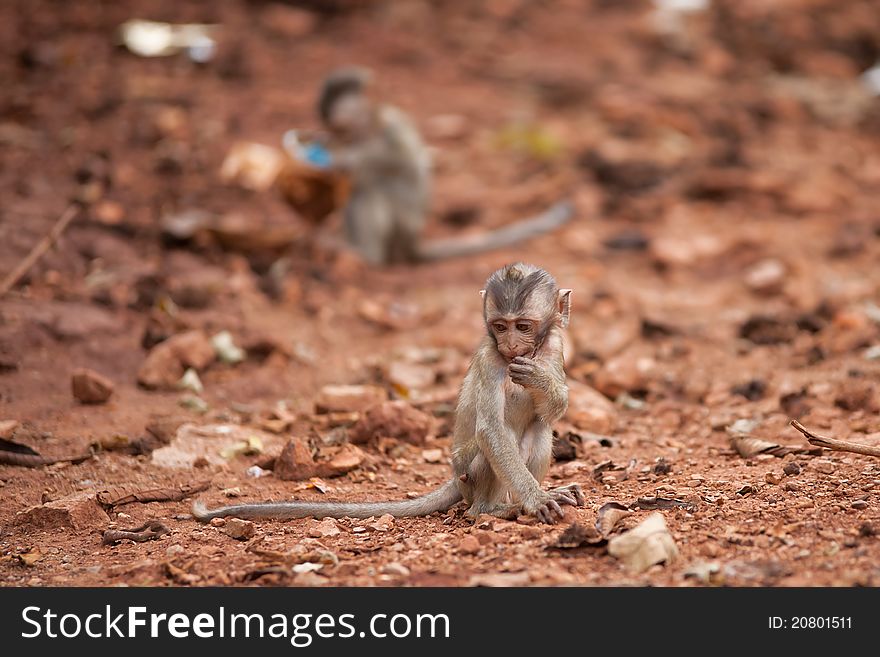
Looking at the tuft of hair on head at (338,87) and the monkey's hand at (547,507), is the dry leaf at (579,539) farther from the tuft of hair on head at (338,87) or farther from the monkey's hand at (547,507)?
the tuft of hair on head at (338,87)

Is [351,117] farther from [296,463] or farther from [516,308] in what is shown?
[516,308]

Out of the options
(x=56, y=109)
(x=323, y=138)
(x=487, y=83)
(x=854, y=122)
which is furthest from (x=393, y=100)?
(x=854, y=122)

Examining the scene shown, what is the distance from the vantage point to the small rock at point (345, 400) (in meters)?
7.88

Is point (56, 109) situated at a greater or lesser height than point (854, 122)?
lesser

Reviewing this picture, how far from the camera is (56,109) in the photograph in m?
14.0

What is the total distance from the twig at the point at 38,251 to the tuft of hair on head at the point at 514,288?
4.85 metres

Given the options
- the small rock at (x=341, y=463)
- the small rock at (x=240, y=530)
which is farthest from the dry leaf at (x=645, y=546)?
the small rock at (x=341, y=463)

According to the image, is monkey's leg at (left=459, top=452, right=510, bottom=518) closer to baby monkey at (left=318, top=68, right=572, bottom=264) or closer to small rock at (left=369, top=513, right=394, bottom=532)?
small rock at (left=369, top=513, right=394, bottom=532)

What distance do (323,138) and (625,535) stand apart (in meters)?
9.30

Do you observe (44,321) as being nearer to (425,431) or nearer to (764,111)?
(425,431)

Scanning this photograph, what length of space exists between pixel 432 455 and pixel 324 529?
1607mm

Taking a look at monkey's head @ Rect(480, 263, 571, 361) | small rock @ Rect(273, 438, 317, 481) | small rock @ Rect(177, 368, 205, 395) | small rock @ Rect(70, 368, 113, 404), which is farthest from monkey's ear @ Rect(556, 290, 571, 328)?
small rock @ Rect(70, 368, 113, 404)

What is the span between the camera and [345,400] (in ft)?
25.9

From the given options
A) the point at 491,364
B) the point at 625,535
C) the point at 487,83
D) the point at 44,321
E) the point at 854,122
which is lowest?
the point at 625,535
